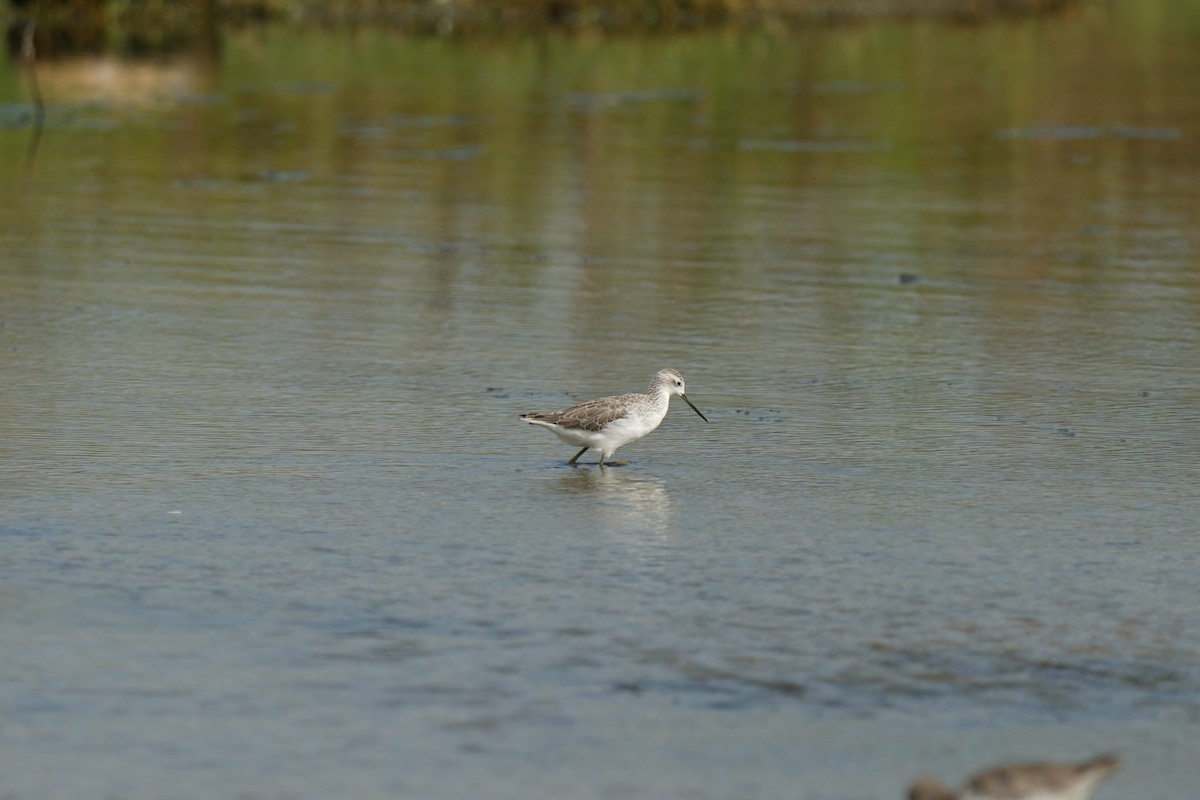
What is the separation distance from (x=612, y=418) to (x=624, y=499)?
1.84 feet

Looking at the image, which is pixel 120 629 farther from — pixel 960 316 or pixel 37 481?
pixel 960 316

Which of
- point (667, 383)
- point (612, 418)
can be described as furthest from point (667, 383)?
point (612, 418)

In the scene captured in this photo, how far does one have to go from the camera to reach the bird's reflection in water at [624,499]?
30.6ft

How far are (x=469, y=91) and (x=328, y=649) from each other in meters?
26.4

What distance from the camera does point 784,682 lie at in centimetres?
721

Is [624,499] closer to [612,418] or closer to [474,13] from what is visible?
[612,418]

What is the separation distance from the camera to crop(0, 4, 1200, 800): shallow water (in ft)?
22.2

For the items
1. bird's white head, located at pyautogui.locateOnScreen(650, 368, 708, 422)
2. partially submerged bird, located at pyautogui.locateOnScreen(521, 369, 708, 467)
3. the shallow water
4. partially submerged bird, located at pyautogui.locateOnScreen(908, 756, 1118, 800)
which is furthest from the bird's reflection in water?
partially submerged bird, located at pyautogui.locateOnScreen(908, 756, 1118, 800)

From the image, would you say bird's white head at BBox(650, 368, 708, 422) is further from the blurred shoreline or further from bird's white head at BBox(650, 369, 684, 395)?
the blurred shoreline

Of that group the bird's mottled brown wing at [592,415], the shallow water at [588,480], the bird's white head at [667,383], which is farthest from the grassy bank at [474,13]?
the bird's mottled brown wing at [592,415]

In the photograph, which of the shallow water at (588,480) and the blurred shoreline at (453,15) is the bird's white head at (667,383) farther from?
the blurred shoreline at (453,15)

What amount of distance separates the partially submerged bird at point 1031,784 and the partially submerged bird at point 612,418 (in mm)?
4798

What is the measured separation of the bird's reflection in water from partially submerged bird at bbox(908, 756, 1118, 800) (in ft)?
11.7

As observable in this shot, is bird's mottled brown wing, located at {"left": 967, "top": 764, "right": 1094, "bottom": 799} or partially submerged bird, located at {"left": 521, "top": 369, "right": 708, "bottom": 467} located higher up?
bird's mottled brown wing, located at {"left": 967, "top": 764, "right": 1094, "bottom": 799}
